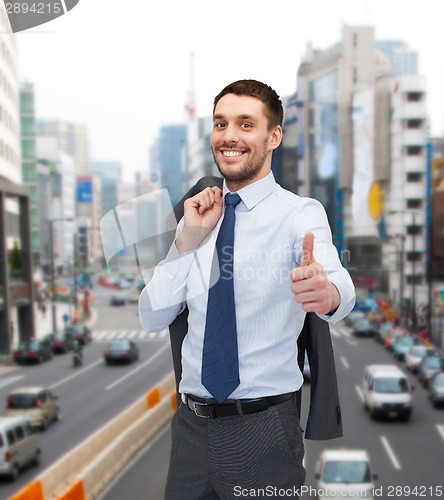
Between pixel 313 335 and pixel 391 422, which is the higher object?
pixel 313 335

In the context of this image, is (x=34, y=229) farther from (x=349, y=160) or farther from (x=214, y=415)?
(x=214, y=415)

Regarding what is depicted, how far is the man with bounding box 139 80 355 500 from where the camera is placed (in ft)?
6.17

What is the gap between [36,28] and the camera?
305cm


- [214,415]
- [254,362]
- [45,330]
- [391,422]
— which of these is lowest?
[391,422]

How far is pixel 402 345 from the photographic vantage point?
10875mm

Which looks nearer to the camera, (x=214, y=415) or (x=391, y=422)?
(x=214, y=415)

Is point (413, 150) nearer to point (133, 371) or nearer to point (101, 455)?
point (133, 371)

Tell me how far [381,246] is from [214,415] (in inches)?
229

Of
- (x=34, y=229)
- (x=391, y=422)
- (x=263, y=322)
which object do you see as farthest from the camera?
(x=34, y=229)

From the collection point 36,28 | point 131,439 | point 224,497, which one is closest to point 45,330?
point 131,439

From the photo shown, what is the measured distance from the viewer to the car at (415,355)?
1089 centimetres

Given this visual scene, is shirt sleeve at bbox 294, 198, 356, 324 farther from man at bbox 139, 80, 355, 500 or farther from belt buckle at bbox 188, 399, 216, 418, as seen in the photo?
belt buckle at bbox 188, 399, 216, 418

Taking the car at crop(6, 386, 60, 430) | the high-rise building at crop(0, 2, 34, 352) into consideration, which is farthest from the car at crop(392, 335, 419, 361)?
the high-rise building at crop(0, 2, 34, 352)

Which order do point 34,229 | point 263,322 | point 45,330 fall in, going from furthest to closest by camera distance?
point 34,229
point 45,330
point 263,322
